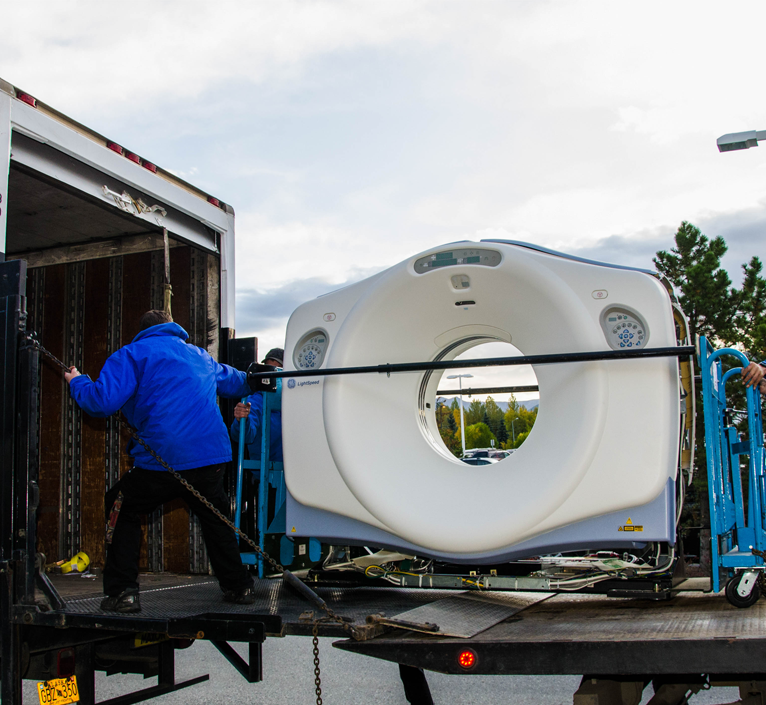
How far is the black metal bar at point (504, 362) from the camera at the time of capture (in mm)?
2936

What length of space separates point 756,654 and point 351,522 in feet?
5.90

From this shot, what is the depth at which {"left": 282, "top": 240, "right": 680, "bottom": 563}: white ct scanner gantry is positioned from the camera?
3033 millimetres

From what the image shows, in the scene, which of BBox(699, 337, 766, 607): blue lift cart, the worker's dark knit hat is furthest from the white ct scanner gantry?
the worker's dark knit hat

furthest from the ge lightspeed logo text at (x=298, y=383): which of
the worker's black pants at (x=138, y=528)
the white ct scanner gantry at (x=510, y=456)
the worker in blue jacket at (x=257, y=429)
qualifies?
the worker in blue jacket at (x=257, y=429)

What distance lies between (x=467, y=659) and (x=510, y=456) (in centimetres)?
102

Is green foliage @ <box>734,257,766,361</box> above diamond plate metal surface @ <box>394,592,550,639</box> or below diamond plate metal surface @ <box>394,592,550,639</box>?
above

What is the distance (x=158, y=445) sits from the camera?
11.7 feet

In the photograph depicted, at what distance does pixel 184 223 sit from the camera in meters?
5.26

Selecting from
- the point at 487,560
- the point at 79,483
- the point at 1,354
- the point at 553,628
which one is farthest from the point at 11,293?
the point at 79,483

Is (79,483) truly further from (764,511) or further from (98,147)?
(764,511)

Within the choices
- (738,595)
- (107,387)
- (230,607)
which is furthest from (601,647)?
(107,387)

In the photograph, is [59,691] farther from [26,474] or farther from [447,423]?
[447,423]

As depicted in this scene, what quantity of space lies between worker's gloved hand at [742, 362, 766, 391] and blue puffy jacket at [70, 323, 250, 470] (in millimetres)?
2414

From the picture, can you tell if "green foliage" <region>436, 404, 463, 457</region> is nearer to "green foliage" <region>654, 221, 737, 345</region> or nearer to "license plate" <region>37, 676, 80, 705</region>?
"license plate" <region>37, 676, 80, 705</region>
